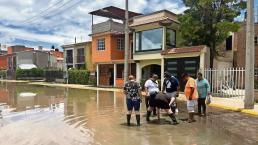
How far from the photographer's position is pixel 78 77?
38719mm

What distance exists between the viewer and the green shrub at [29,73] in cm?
5304

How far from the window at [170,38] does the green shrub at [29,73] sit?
30.3m

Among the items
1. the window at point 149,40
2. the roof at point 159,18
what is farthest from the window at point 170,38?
the roof at point 159,18

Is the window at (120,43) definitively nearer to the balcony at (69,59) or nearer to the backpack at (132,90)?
the balcony at (69,59)

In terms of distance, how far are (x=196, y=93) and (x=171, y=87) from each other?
93cm

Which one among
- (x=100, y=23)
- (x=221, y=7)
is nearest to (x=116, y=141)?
(x=221, y=7)

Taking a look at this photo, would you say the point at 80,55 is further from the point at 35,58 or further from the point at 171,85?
the point at 171,85

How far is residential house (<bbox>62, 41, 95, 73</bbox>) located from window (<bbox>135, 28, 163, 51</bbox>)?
1396cm

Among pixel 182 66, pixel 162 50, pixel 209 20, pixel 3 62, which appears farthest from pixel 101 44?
pixel 3 62

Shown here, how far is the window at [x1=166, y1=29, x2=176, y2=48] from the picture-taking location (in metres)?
27.4

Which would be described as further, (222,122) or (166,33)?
(166,33)

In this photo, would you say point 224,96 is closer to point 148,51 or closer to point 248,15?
point 248,15

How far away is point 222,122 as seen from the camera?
11547 mm

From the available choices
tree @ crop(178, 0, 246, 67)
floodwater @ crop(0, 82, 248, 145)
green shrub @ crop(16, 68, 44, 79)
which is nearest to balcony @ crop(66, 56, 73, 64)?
green shrub @ crop(16, 68, 44, 79)
